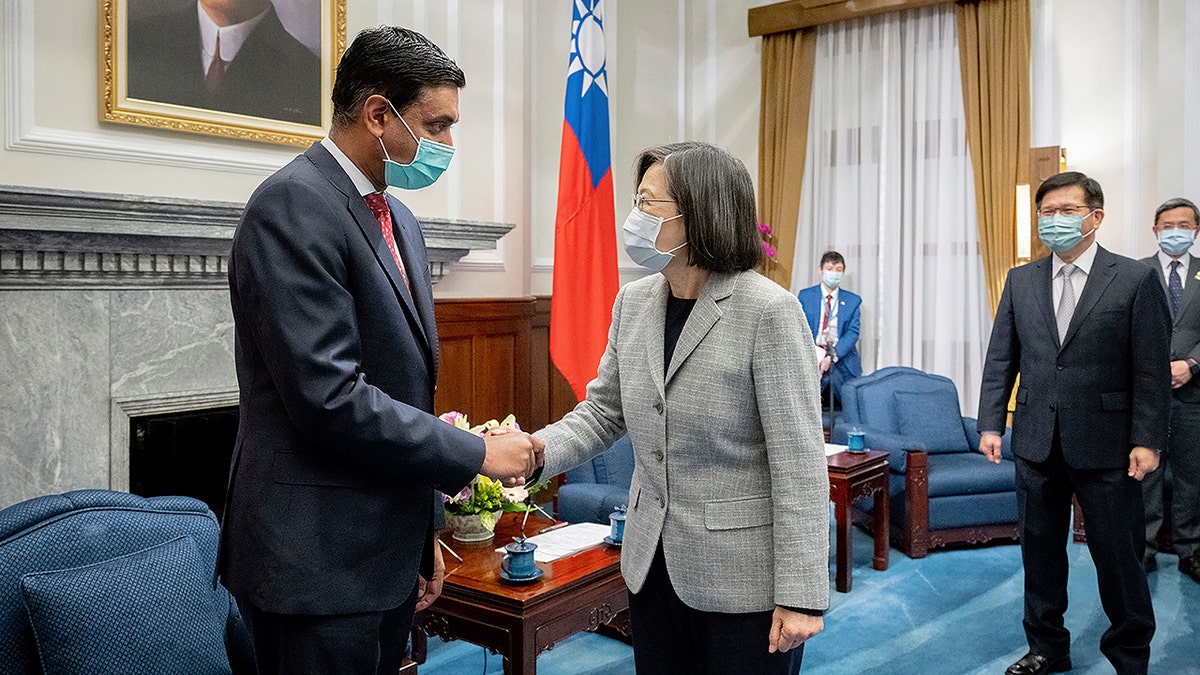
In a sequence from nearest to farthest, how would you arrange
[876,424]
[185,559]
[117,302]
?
[185,559] < [117,302] < [876,424]

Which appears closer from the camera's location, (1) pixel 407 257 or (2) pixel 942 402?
(1) pixel 407 257

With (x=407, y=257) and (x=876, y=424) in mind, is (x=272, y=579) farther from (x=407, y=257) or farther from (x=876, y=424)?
(x=876, y=424)

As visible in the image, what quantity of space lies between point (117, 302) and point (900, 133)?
5204 millimetres

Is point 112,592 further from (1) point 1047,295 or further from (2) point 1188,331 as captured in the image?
(2) point 1188,331

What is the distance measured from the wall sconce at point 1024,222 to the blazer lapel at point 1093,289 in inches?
119

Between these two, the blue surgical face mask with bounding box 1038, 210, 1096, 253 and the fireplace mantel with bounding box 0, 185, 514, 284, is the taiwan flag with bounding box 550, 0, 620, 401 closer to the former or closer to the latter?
the fireplace mantel with bounding box 0, 185, 514, 284

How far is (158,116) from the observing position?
3.59 m

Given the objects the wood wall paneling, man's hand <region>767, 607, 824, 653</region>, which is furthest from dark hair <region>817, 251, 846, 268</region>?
man's hand <region>767, 607, 824, 653</region>

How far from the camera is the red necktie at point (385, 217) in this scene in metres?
1.61

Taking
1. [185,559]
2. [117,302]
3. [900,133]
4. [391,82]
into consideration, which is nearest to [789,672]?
[391,82]

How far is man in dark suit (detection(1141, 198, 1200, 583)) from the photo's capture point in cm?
427

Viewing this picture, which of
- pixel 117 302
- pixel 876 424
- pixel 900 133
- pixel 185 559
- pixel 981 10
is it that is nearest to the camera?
pixel 185 559

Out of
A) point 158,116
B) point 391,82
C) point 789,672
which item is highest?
point 158,116

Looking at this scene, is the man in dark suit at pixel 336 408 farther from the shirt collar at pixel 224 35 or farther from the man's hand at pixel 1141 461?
the shirt collar at pixel 224 35
